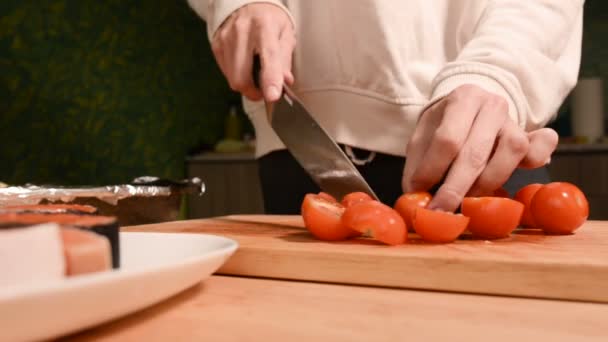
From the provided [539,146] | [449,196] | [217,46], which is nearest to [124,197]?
[217,46]

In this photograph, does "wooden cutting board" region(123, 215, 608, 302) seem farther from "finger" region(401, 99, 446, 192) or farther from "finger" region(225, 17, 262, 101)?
"finger" region(225, 17, 262, 101)

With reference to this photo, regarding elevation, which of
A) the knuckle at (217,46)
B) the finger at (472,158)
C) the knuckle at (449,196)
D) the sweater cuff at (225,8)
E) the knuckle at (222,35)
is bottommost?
the knuckle at (449,196)

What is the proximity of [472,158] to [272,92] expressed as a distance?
346mm

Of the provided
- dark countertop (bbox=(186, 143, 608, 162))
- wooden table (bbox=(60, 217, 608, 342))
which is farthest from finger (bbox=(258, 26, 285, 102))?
dark countertop (bbox=(186, 143, 608, 162))

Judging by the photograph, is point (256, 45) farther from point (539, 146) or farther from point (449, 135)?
point (539, 146)

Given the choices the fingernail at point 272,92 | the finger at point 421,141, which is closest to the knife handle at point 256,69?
the fingernail at point 272,92

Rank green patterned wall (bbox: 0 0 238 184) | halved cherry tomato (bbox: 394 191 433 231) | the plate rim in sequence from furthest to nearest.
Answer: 1. green patterned wall (bbox: 0 0 238 184)
2. halved cherry tomato (bbox: 394 191 433 231)
3. the plate rim

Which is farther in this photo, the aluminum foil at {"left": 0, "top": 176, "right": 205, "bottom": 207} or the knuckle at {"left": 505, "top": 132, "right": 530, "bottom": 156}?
the aluminum foil at {"left": 0, "top": 176, "right": 205, "bottom": 207}

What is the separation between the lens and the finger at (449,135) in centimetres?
85

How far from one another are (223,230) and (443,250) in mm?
451

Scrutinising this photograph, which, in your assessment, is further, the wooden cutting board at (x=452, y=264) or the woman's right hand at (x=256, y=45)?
the woman's right hand at (x=256, y=45)

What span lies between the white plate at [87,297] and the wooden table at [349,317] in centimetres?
3

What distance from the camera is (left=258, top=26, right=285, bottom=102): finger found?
0.98 meters

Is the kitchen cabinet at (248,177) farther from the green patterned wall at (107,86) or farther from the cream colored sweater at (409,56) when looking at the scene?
the cream colored sweater at (409,56)
